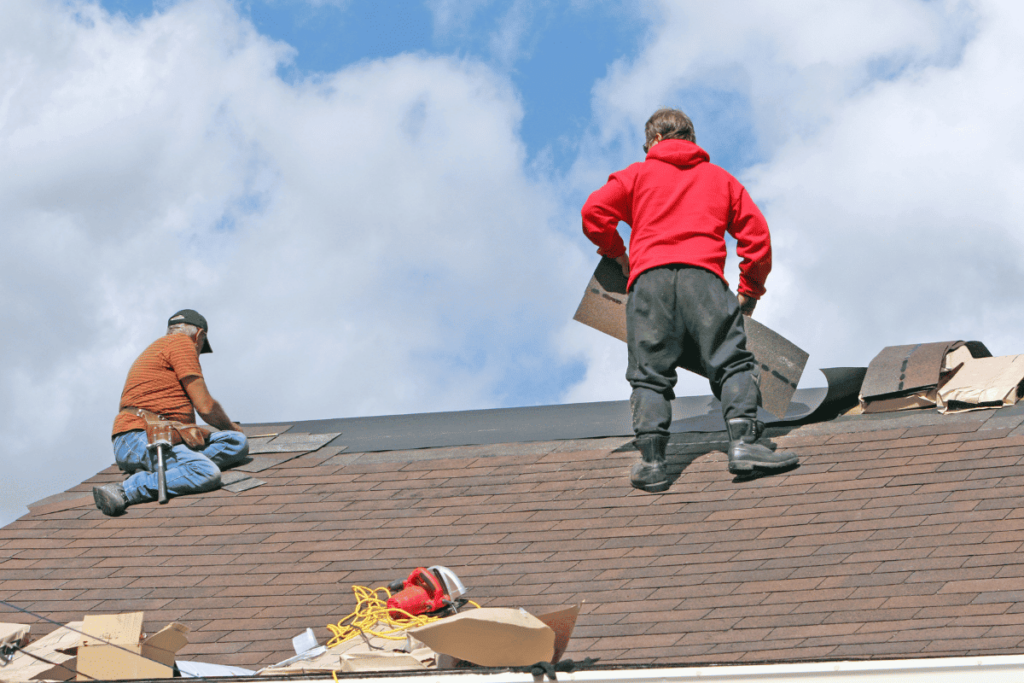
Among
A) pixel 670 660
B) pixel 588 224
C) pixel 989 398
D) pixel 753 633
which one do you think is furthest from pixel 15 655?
pixel 989 398

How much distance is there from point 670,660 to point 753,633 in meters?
0.39

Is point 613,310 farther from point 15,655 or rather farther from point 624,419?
point 15,655

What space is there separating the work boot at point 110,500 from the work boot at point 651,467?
10.4 feet

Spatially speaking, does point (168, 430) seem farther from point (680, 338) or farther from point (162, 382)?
point (680, 338)

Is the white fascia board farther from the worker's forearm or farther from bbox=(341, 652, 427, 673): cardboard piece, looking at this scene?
the worker's forearm

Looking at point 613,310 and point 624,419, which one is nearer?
point 613,310

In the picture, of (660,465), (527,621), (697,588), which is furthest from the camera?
(660,465)

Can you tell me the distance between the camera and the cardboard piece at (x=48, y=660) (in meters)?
4.78

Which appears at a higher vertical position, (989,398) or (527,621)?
(989,398)

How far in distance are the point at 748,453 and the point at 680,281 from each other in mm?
1045

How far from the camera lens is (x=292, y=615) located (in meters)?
5.18

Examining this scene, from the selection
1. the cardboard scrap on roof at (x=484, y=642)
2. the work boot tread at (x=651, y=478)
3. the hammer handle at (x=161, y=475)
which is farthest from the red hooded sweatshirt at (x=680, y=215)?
the hammer handle at (x=161, y=475)

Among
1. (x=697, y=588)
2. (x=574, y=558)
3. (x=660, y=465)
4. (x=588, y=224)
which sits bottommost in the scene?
(x=697, y=588)

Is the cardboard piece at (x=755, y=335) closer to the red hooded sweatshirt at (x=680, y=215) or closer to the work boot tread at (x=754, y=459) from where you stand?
the red hooded sweatshirt at (x=680, y=215)
